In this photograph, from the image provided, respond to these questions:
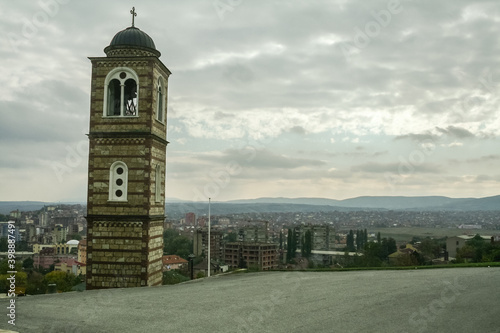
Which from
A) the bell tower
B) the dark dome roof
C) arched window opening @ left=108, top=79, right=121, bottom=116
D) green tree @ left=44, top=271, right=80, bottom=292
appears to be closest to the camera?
the bell tower

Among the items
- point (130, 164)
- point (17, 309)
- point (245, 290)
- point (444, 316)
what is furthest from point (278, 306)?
point (130, 164)

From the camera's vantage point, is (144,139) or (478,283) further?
(144,139)

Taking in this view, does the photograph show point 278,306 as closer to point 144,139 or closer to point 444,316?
point 444,316

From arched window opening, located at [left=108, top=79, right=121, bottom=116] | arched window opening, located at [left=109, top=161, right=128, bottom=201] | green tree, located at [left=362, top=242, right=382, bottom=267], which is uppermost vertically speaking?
arched window opening, located at [left=108, top=79, right=121, bottom=116]

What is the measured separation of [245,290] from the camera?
53.3 ft

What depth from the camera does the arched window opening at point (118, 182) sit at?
18344mm

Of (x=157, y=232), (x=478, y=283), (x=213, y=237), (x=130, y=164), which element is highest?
(x=130, y=164)

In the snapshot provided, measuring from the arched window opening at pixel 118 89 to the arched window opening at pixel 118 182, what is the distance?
2321 millimetres

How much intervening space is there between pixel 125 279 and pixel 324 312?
9.69 meters

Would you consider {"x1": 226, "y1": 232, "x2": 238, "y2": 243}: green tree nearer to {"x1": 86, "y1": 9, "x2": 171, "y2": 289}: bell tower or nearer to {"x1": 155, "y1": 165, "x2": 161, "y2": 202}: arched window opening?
{"x1": 155, "y1": 165, "x2": 161, "y2": 202}: arched window opening

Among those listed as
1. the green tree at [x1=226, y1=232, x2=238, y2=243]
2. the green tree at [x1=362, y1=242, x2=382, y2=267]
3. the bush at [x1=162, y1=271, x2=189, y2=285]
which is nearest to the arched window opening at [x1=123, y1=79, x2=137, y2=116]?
the bush at [x1=162, y1=271, x2=189, y2=285]

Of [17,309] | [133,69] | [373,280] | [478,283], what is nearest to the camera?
[17,309]

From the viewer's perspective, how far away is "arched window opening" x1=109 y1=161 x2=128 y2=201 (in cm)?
1834

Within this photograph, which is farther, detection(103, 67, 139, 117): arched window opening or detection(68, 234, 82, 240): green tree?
detection(68, 234, 82, 240): green tree
